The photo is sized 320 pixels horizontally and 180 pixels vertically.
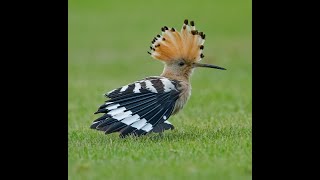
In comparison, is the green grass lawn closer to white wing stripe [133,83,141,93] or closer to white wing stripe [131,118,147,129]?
white wing stripe [131,118,147,129]

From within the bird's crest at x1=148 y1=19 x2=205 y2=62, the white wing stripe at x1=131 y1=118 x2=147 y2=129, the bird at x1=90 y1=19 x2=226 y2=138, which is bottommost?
the white wing stripe at x1=131 y1=118 x2=147 y2=129

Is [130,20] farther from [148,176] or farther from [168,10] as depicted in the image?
[148,176]

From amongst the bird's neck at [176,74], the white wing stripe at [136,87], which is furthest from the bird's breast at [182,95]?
the white wing stripe at [136,87]

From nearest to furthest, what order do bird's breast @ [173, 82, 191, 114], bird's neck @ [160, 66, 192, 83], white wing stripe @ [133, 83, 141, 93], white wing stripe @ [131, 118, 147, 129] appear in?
white wing stripe @ [131, 118, 147, 129] → white wing stripe @ [133, 83, 141, 93] → bird's breast @ [173, 82, 191, 114] → bird's neck @ [160, 66, 192, 83]

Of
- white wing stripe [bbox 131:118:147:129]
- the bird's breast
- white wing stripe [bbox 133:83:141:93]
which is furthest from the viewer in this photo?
the bird's breast

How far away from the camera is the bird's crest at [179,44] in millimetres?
7547

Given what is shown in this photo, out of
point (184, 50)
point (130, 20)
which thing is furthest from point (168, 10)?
point (184, 50)

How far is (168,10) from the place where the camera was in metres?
22.5

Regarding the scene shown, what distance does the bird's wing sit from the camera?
7109mm

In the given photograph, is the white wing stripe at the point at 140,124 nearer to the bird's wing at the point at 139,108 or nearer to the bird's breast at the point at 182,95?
the bird's wing at the point at 139,108

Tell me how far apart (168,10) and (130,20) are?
4.97ft

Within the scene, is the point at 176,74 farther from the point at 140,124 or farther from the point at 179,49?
the point at 140,124

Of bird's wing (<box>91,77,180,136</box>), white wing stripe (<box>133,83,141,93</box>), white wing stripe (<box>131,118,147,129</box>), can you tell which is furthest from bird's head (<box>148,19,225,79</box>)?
white wing stripe (<box>131,118,147,129</box>)

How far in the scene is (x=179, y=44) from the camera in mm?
7656
